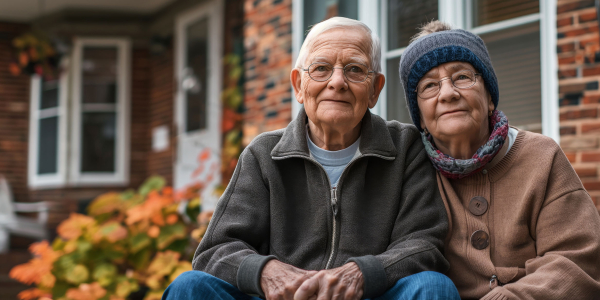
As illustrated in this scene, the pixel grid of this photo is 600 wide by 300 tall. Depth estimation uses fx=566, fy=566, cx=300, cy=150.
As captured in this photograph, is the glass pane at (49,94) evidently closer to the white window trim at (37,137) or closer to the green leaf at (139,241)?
the white window trim at (37,137)

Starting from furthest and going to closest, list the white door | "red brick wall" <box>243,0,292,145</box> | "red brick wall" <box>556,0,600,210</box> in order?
the white door, "red brick wall" <box>243,0,292,145</box>, "red brick wall" <box>556,0,600,210</box>

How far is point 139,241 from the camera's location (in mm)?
3754

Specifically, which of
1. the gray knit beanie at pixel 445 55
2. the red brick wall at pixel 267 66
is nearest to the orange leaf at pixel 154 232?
the red brick wall at pixel 267 66

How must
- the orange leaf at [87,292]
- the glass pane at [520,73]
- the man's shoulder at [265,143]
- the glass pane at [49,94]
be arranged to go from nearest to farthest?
the man's shoulder at [265,143], the glass pane at [520,73], the orange leaf at [87,292], the glass pane at [49,94]

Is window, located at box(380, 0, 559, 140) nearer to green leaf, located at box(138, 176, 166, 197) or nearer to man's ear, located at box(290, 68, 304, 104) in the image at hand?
man's ear, located at box(290, 68, 304, 104)

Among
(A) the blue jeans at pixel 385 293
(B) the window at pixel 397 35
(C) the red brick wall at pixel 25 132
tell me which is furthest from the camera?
(C) the red brick wall at pixel 25 132

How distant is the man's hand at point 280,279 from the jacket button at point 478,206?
618mm

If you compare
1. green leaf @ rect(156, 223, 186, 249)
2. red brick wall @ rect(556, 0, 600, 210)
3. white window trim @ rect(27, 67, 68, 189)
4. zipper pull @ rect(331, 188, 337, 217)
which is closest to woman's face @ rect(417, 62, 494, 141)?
zipper pull @ rect(331, 188, 337, 217)

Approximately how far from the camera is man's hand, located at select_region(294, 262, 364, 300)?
5.69 ft

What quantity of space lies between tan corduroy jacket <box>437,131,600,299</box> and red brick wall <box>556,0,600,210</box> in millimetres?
990

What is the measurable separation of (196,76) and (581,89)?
5.22 m

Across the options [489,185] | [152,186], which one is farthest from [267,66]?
[489,185]

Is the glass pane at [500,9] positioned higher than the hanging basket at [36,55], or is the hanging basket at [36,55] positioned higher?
the hanging basket at [36,55]

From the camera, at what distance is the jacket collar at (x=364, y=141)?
2.07 meters
